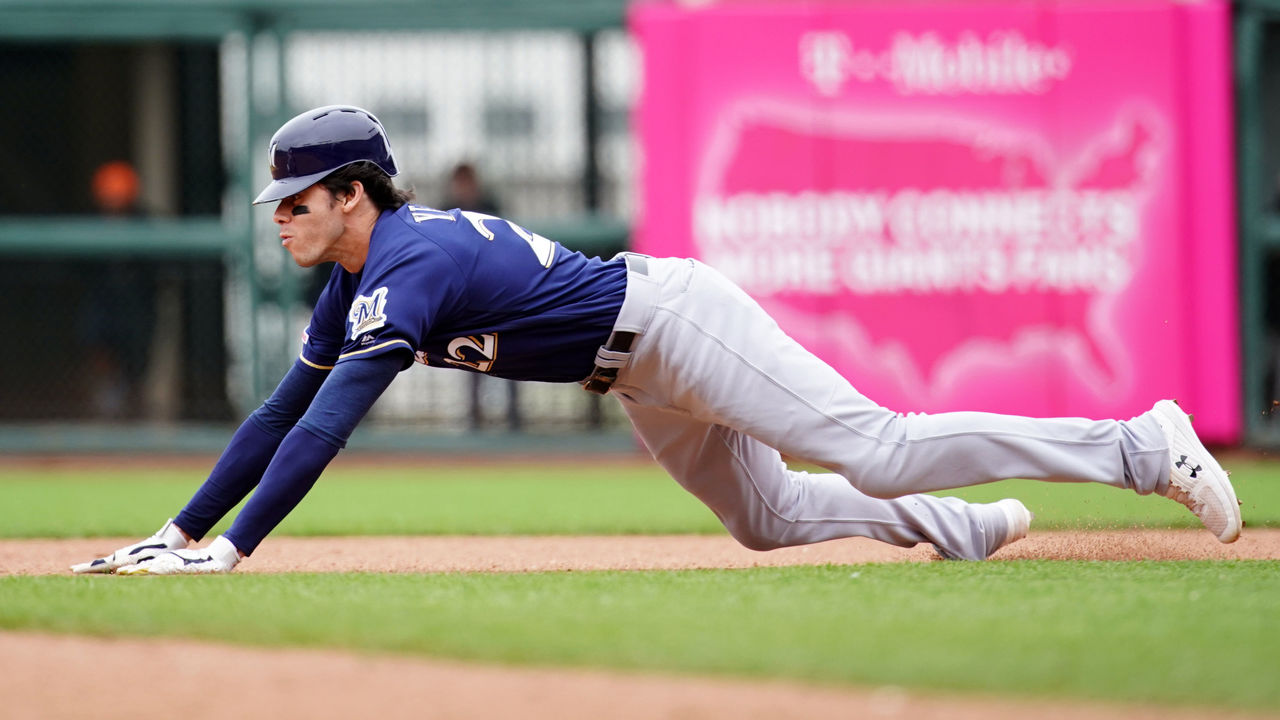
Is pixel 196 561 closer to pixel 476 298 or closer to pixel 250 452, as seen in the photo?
pixel 250 452

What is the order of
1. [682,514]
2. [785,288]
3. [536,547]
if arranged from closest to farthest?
[536,547] < [682,514] < [785,288]

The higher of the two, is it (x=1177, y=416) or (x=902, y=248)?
(x=902, y=248)

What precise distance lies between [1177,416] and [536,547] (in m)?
2.33

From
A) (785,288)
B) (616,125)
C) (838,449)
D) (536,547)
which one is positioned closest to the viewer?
(838,449)

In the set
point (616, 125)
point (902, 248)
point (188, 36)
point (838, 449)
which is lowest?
point (838, 449)

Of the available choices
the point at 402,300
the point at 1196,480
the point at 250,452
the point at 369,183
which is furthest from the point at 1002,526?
the point at 250,452

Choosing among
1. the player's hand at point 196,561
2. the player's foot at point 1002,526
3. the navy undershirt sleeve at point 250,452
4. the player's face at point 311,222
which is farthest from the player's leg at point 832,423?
the player's hand at point 196,561

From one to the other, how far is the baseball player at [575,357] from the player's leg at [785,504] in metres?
0.08

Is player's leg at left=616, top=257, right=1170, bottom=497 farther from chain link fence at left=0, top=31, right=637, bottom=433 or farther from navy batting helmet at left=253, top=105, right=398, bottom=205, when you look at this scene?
chain link fence at left=0, top=31, right=637, bottom=433

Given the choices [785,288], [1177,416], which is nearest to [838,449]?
[1177,416]

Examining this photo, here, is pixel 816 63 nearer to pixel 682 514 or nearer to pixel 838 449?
pixel 682 514

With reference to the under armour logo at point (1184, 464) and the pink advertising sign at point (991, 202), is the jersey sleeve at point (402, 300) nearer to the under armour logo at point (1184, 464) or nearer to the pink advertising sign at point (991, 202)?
the under armour logo at point (1184, 464)

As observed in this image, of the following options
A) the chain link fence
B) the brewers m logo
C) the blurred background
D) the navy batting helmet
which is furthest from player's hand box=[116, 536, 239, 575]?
the chain link fence

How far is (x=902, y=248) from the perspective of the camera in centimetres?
919
